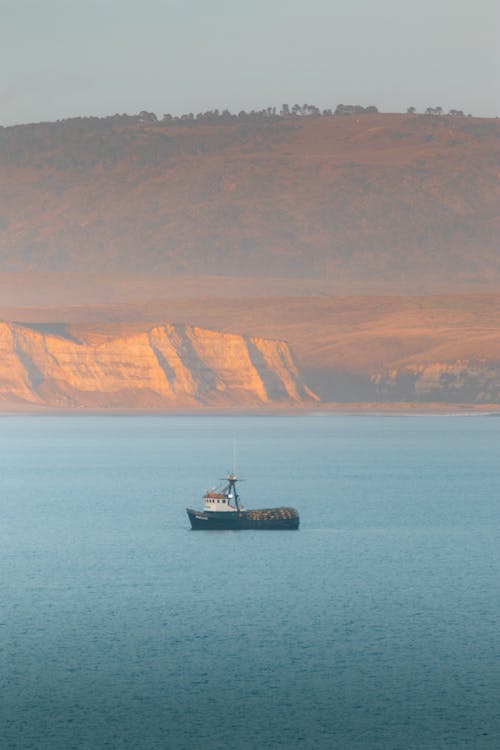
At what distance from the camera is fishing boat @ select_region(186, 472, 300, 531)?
101062mm

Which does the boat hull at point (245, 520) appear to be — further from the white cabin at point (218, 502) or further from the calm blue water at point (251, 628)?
the calm blue water at point (251, 628)

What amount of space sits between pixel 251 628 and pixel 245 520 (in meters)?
34.0

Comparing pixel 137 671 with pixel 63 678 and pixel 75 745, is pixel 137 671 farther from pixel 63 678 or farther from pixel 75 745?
pixel 75 745

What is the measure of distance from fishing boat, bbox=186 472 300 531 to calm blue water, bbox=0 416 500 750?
1.19 m


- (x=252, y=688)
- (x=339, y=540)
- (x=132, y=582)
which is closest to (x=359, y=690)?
(x=252, y=688)

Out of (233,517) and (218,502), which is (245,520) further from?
(218,502)

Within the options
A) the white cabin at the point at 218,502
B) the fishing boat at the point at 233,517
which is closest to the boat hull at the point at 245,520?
the fishing boat at the point at 233,517

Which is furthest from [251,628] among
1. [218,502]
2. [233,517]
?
[218,502]

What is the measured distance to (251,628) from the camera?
2643 inches

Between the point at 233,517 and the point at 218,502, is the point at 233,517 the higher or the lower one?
the lower one

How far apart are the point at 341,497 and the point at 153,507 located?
18267mm

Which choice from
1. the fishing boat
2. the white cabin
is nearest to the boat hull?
the fishing boat

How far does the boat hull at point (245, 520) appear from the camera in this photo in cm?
10106

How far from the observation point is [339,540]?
98.7 m
